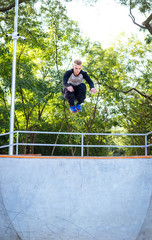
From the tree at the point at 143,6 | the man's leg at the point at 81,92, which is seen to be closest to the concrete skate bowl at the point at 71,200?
the man's leg at the point at 81,92

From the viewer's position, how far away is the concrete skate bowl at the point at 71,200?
866 centimetres

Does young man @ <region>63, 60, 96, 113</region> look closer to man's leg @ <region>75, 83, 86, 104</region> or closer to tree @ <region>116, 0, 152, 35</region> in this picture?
man's leg @ <region>75, 83, 86, 104</region>

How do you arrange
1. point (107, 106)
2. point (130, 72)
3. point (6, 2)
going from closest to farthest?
point (6, 2) < point (130, 72) < point (107, 106)

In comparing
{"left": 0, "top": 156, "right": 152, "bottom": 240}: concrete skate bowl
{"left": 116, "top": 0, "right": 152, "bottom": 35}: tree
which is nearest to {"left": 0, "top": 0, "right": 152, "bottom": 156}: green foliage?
{"left": 116, "top": 0, "right": 152, "bottom": 35}: tree

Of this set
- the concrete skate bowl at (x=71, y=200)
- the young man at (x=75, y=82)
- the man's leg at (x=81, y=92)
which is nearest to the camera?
the young man at (x=75, y=82)

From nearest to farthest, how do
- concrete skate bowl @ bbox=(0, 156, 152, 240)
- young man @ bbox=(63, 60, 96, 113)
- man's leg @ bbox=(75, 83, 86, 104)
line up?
young man @ bbox=(63, 60, 96, 113) → man's leg @ bbox=(75, 83, 86, 104) → concrete skate bowl @ bbox=(0, 156, 152, 240)

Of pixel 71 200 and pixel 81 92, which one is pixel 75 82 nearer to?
pixel 81 92

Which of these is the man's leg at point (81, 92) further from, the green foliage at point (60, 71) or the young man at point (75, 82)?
the green foliage at point (60, 71)

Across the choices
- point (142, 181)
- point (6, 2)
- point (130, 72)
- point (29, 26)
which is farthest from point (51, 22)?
point (142, 181)

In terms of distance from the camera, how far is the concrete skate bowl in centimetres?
866

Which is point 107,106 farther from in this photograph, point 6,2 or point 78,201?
point 78,201

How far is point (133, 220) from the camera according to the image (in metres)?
8.85

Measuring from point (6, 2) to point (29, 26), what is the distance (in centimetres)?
206

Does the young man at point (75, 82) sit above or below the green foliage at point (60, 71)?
below
